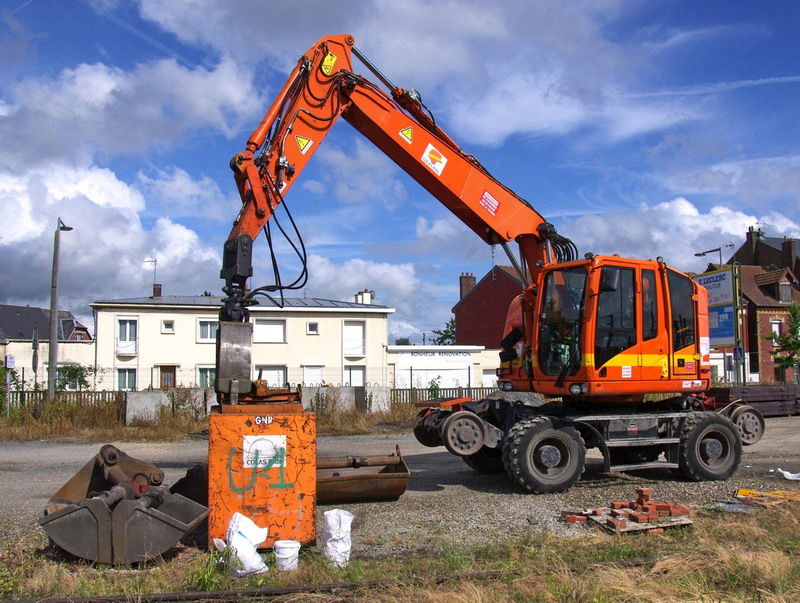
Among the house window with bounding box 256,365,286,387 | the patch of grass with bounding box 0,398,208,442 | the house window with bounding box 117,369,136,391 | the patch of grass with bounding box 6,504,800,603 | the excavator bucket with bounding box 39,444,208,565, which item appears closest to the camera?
the patch of grass with bounding box 6,504,800,603

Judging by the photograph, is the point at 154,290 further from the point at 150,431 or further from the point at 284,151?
the point at 284,151

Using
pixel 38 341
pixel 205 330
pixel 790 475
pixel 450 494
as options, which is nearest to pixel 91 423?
pixel 38 341

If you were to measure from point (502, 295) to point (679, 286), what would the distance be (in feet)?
130

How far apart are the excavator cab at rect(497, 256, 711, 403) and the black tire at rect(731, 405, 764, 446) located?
104 centimetres

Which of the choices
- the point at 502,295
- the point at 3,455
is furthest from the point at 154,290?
the point at 3,455

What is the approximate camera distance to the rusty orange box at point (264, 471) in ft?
20.2

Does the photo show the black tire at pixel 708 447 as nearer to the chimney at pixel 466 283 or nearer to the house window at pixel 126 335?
the house window at pixel 126 335

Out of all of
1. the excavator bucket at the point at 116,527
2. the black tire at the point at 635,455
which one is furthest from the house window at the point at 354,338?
the excavator bucket at the point at 116,527

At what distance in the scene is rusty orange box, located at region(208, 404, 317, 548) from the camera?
6168mm

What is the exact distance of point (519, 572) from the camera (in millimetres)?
5504

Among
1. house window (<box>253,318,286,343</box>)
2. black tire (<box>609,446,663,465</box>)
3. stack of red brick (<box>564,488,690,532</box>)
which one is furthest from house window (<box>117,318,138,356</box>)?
stack of red brick (<box>564,488,690,532</box>)

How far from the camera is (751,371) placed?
150 ft

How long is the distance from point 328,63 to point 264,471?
5322 millimetres

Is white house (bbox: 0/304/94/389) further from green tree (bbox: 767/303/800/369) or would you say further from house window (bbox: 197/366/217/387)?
green tree (bbox: 767/303/800/369)
